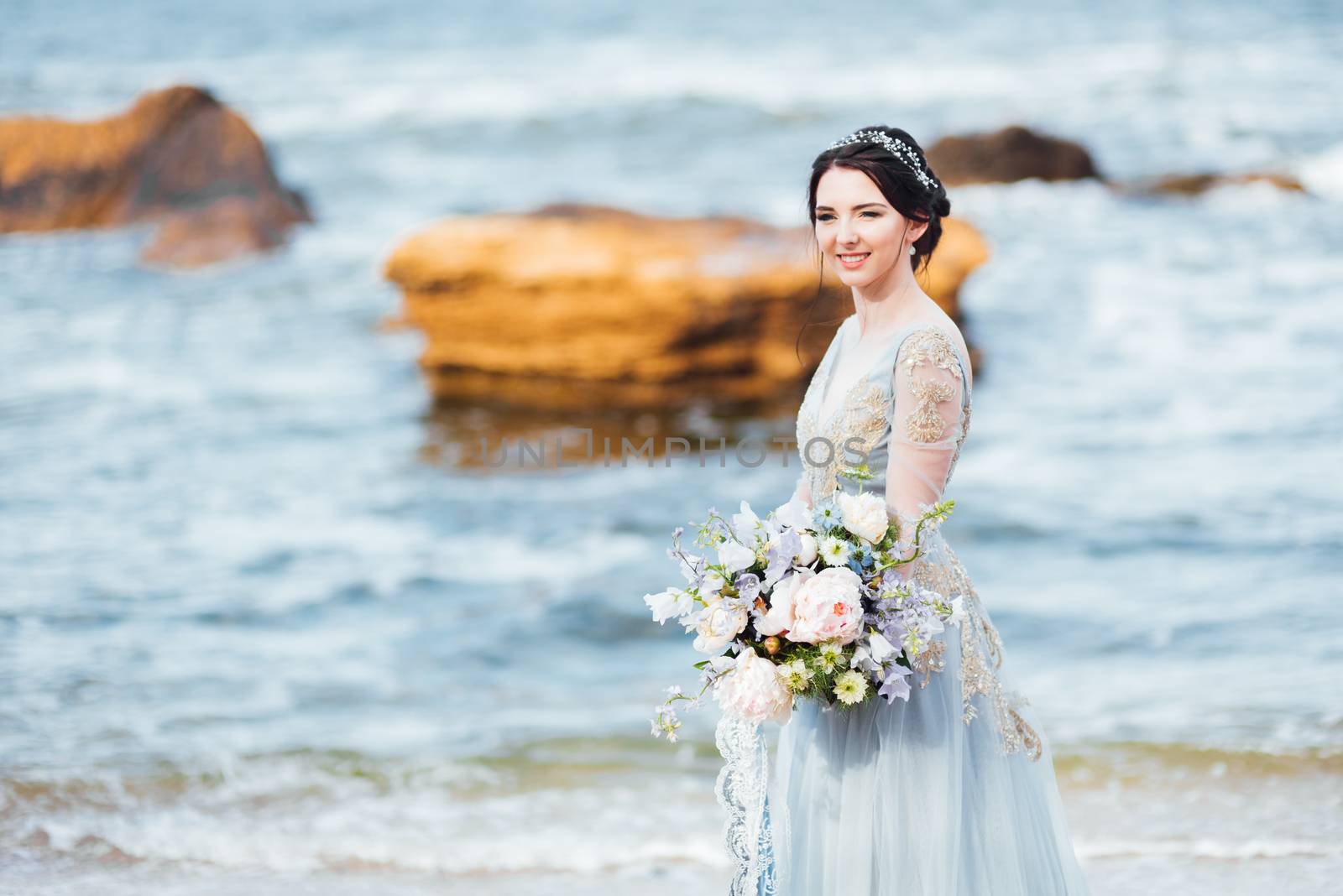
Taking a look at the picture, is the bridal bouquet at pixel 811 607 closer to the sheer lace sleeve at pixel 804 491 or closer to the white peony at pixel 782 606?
the white peony at pixel 782 606

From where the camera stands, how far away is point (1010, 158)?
58.3ft

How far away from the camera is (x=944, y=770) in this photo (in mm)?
2539

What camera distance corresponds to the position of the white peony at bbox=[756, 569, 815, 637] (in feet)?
7.53

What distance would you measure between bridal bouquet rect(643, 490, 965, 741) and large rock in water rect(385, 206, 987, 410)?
701cm

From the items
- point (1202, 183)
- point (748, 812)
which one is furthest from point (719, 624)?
point (1202, 183)

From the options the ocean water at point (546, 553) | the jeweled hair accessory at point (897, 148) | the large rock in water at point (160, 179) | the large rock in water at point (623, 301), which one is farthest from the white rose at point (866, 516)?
the large rock in water at point (160, 179)

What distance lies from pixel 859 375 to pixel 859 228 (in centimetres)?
28

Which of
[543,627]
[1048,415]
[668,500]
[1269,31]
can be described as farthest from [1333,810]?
[1269,31]

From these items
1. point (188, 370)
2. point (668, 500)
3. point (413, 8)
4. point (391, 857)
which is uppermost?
point (413, 8)

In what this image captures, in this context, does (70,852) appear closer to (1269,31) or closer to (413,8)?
(1269,31)

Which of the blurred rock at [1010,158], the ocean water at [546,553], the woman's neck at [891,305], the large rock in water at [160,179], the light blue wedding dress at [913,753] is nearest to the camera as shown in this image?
the light blue wedding dress at [913,753]

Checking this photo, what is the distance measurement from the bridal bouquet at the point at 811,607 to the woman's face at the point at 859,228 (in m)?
0.47

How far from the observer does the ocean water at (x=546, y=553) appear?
4480mm

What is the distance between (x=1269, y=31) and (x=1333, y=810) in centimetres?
2428
